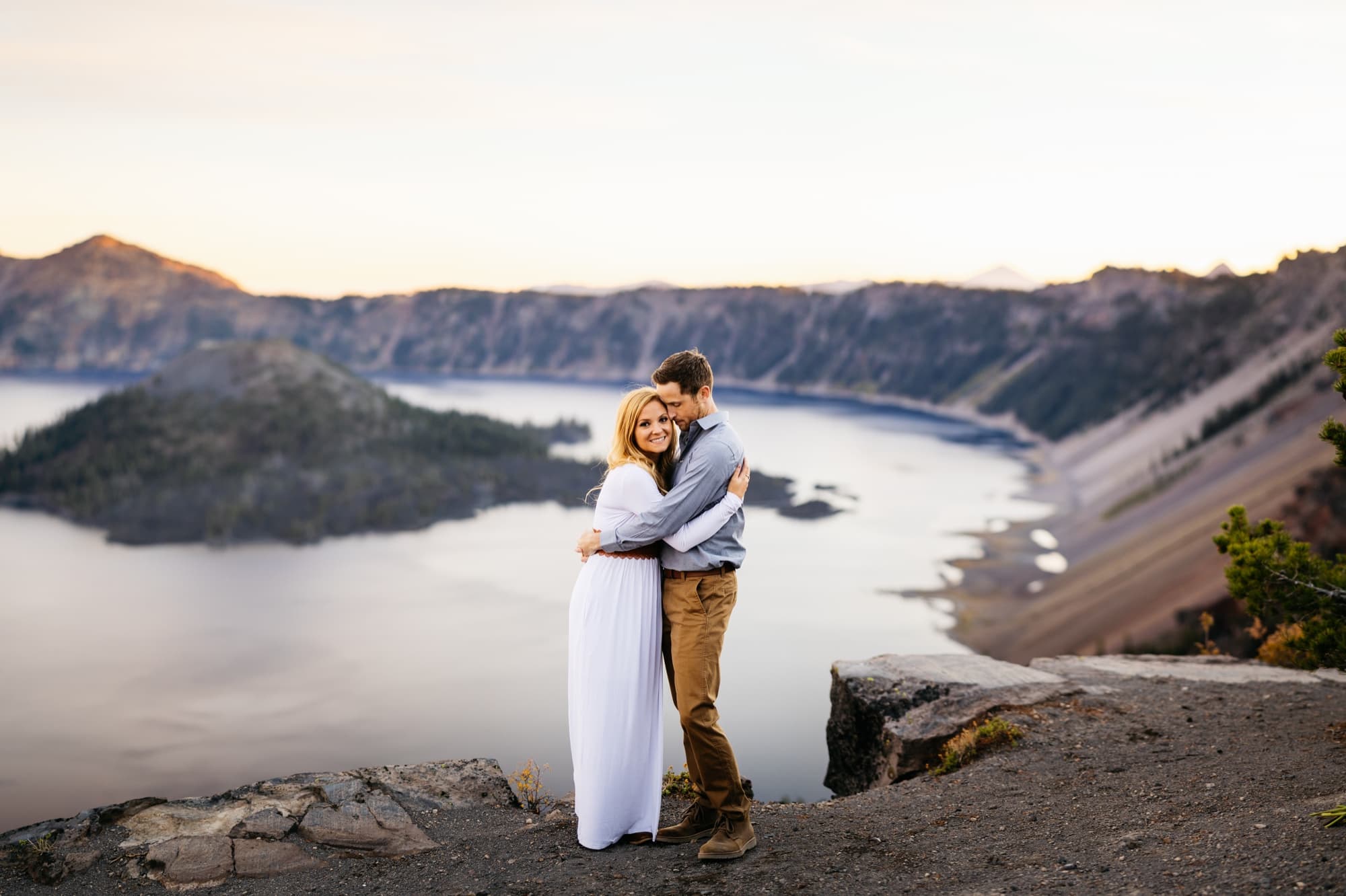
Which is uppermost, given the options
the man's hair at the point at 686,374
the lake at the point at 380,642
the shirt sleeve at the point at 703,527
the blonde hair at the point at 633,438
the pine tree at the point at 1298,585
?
the man's hair at the point at 686,374

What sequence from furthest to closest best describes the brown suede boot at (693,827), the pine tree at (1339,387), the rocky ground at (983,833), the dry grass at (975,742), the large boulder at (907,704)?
the large boulder at (907,704)
the dry grass at (975,742)
the pine tree at (1339,387)
the brown suede boot at (693,827)
the rocky ground at (983,833)

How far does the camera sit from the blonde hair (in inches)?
200

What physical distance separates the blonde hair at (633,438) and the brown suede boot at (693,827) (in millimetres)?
1762

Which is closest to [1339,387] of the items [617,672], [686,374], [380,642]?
[686,374]

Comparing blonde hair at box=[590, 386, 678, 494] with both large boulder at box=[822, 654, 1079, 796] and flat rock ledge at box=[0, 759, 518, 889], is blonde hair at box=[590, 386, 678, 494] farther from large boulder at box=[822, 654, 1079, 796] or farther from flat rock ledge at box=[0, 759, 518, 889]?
large boulder at box=[822, 654, 1079, 796]

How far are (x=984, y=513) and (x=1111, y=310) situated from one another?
216ft

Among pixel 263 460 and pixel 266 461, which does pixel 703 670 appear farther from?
pixel 263 460

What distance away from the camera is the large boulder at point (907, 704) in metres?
7.83

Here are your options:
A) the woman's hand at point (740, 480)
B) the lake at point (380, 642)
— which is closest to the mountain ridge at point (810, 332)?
the lake at point (380, 642)

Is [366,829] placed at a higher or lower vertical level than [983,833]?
lower

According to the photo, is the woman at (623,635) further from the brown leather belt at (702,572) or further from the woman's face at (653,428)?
the brown leather belt at (702,572)

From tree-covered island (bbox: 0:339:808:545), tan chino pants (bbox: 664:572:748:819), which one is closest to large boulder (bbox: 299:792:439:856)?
tan chino pants (bbox: 664:572:748:819)

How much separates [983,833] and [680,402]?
2.89 meters

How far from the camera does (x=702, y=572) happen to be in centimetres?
509
